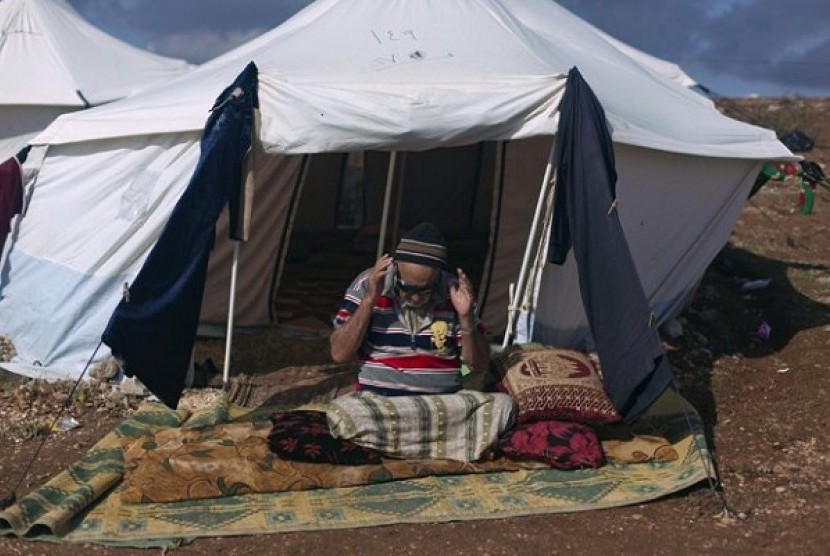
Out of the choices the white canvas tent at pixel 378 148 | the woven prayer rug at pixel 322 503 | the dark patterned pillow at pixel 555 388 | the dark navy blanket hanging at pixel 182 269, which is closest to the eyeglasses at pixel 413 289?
the dark patterned pillow at pixel 555 388

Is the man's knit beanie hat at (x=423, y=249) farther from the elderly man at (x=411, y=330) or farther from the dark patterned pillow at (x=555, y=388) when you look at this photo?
the dark patterned pillow at (x=555, y=388)

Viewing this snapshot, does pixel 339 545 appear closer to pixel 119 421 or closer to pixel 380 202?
pixel 119 421

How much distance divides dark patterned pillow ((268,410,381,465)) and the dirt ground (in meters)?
0.48

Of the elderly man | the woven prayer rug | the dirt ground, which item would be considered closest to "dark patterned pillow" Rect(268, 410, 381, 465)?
the woven prayer rug

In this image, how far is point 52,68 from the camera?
11180 millimetres

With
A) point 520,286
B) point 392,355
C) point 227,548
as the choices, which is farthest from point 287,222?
point 227,548

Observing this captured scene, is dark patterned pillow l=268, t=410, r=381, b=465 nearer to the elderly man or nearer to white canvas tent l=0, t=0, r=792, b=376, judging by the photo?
the elderly man

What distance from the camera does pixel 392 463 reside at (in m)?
4.78

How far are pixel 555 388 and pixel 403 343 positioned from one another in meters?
0.73

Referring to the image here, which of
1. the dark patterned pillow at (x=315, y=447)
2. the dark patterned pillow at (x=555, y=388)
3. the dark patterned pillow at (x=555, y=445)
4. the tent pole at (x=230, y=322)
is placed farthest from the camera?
the tent pole at (x=230, y=322)

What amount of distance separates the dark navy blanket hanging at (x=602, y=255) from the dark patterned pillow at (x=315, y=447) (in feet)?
3.93

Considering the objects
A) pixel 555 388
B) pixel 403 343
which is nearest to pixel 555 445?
pixel 555 388

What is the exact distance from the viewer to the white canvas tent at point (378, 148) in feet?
18.3

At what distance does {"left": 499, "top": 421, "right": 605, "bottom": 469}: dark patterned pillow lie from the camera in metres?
4.87
